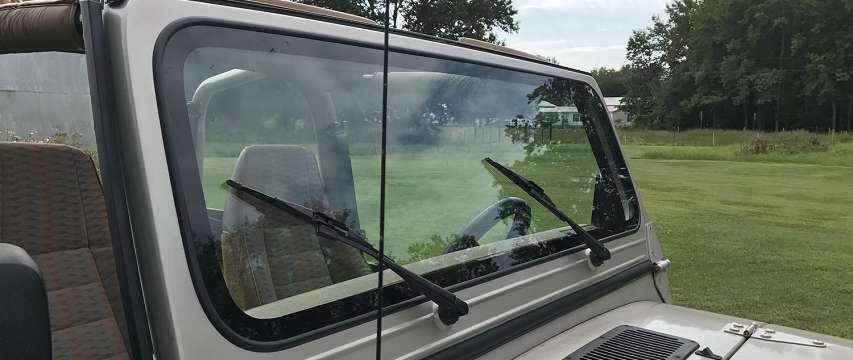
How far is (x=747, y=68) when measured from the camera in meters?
38.5

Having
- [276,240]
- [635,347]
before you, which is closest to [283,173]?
[276,240]

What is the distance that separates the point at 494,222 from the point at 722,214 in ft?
41.2

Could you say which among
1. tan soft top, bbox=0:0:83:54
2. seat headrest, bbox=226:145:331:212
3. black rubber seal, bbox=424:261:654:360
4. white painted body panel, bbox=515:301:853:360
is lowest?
white painted body panel, bbox=515:301:853:360

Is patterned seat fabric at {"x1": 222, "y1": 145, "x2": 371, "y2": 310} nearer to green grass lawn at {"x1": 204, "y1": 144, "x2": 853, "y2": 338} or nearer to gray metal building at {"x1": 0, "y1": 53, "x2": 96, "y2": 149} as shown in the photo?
green grass lawn at {"x1": 204, "y1": 144, "x2": 853, "y2": 338}

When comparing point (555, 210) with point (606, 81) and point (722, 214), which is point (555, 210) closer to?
point (606, 81)

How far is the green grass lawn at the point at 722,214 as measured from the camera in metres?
1.64

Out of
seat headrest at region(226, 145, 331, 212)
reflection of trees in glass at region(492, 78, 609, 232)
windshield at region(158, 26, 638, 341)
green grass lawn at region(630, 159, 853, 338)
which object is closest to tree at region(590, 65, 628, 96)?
reflection of trees in glass at region(492, 78, 609, 232)

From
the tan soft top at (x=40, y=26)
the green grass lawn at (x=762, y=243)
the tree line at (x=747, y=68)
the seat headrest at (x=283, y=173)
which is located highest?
the tree line at (x=747, y=68)

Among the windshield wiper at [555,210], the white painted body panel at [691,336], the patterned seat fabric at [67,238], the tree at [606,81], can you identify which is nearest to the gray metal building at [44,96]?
the patterned seat fabric at [67,238]

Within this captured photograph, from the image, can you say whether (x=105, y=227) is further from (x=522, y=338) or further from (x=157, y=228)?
(x=522, y=338)

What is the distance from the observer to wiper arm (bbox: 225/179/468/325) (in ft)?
4.46

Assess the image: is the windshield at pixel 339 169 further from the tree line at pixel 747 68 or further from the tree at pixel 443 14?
the tree line at pixel 747 68

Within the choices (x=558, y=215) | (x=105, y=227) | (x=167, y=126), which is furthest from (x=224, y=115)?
(x=558, y=215)

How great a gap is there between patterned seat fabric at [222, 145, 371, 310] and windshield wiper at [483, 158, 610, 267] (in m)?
0.67
